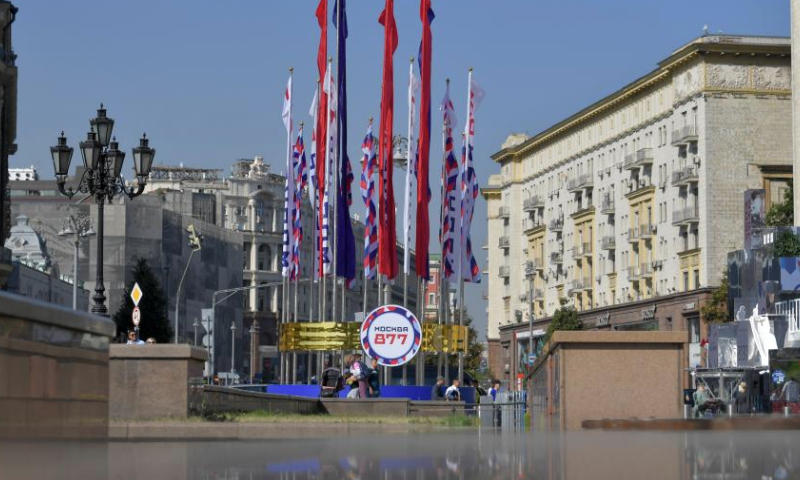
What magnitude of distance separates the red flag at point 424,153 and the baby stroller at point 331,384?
12.4ft

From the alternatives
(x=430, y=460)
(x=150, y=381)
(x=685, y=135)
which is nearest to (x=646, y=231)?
(x=685, y=135)

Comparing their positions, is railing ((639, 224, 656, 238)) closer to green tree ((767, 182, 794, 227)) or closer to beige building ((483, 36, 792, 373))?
beige building ((483, 36, 792, 373))

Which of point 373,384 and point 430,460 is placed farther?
point 373,384

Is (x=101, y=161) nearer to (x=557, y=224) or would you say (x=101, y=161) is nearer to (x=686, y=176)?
(x=686, y=176)

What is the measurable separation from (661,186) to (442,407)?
67.0m

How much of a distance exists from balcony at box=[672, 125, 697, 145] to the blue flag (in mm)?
52186

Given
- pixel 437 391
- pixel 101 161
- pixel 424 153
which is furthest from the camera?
pixel 424 153

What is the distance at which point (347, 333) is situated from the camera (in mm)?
37031

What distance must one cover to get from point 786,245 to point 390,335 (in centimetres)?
3912

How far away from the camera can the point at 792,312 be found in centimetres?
5809

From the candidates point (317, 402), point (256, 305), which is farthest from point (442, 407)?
point (256, 305)

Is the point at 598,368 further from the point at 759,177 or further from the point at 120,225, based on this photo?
the point at 120,225

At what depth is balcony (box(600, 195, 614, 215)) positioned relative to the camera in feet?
341

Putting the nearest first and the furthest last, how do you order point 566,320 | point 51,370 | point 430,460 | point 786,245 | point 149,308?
1. point 51,370
2. point 430,460
3. point 786,245
4. point 149,308
5. point 566,320
